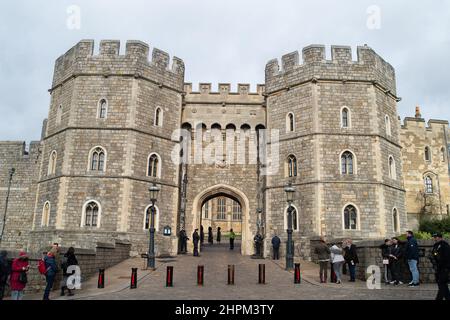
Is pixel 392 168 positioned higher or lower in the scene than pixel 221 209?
higher

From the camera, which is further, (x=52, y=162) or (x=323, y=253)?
(x=52, y=162)

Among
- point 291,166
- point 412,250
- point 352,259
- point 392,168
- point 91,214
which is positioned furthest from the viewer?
point 392,168

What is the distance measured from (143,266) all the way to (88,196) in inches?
219

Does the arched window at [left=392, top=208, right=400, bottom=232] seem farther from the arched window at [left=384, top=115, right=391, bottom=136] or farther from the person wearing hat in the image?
the person wearing hat

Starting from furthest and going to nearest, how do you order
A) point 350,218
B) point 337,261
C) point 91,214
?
point 91,214 < point 350,218 < point 337,261

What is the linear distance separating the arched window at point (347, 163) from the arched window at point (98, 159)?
12.4 metres

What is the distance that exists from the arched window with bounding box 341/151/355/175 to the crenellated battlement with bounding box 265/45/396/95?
4131mm

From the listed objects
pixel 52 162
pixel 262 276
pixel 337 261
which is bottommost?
pixel 262 276

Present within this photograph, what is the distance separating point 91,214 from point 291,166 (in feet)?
35.1

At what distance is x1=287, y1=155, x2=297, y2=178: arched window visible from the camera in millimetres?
20781

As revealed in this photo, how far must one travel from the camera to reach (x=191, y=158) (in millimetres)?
23562

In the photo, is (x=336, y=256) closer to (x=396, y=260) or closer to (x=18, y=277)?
(x=396, y=260)

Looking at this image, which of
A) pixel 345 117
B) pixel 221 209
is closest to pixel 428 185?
pixel 345 117
